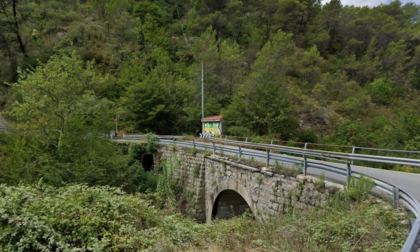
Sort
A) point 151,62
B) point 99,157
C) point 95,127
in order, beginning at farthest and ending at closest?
point 151,62 < point 95,127 < point 99,157

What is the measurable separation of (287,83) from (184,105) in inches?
578

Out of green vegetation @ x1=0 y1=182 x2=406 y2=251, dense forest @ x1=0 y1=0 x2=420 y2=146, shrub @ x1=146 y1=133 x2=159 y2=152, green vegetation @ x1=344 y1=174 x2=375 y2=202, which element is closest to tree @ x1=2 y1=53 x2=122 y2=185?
dense forest @ x1=0 y1=0 x2=420 y2=146

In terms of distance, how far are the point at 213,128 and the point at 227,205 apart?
670cm

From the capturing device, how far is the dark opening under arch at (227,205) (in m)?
11.4

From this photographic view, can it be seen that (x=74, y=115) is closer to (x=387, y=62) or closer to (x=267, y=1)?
(x=267, y=1)

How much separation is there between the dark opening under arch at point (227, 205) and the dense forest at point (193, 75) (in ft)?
21.4

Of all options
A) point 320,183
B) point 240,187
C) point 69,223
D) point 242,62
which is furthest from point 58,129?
point 242,62

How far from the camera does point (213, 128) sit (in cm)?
1705

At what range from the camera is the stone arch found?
28.2 feet

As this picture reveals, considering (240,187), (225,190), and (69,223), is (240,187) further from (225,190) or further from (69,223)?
(69,223)

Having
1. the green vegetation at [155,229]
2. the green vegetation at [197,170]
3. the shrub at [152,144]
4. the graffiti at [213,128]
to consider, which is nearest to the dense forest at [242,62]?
the graffiti at [213,128]

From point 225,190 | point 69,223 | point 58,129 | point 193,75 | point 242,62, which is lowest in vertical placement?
point 225,190

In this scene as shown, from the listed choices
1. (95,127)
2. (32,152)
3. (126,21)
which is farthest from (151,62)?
(32,152)

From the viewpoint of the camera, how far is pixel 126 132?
25328mm
